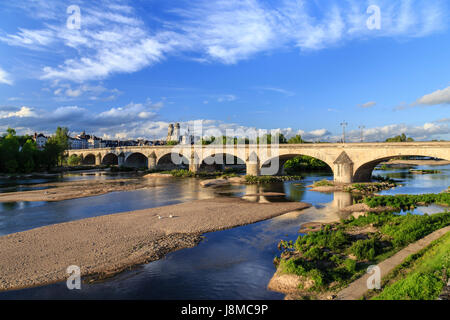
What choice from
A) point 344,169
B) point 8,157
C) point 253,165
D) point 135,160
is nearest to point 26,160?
point 8,157

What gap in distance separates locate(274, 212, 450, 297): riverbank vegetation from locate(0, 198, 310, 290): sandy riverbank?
5981 millimetres

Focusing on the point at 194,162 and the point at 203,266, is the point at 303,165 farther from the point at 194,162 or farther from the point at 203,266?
the point at 203,266

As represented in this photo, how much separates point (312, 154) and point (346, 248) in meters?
Result: 30.3

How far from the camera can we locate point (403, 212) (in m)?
22.9

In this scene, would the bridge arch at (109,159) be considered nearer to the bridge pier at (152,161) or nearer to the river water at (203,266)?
the bridge pier at (152,161)

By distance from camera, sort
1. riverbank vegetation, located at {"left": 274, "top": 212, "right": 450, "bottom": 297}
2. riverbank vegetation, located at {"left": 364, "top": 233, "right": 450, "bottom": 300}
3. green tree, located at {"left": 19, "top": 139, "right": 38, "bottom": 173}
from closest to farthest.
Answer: riverbank vegetation, located at {"left": 364, "top": 233, "right": 450, "bottom": 300} → riverbank vegetation, located at {"left": 274, "top": 212, "right": 450, "bottom": 297} → green tree, located at {"left": 19, "top": 139, "right": 38, "bottom": 173}

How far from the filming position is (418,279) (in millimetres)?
8289

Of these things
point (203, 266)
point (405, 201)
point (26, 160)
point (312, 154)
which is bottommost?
point (203, 266)

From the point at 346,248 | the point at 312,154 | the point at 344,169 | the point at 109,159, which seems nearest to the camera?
the point at 346,248

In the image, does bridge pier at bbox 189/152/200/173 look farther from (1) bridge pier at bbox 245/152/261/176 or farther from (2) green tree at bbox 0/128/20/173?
(2) green tree at bbox 0/128/20/173

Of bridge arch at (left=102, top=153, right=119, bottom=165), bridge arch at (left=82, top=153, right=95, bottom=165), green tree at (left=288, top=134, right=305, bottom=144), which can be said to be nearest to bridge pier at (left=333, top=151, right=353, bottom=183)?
green tree at (left=288, top=134, right=305, bottom=144)

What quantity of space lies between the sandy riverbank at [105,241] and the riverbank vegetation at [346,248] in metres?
5.98

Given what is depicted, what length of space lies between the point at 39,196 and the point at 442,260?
1446 inches

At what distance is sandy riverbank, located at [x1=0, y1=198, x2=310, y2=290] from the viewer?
12344 mm
